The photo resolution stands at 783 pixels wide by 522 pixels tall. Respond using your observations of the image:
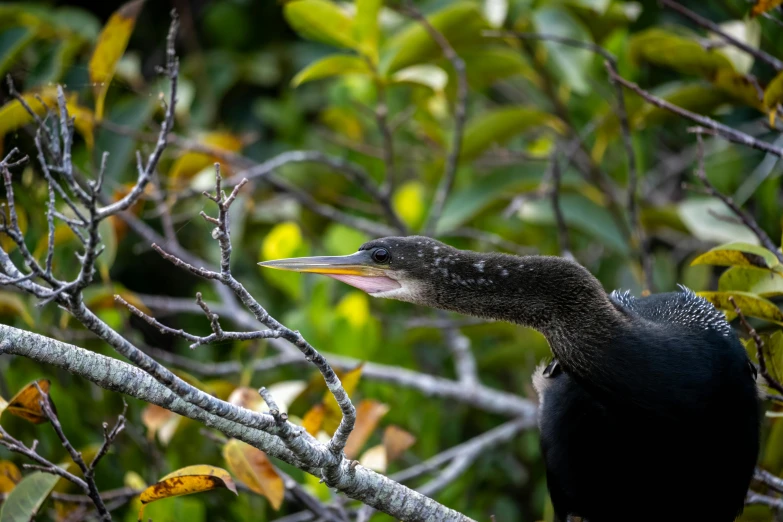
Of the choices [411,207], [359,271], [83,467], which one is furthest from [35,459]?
[411,207]

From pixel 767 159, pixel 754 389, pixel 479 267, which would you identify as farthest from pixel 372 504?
pixel 767 159

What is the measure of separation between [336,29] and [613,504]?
6.42 ft

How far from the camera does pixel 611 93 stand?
133 inches

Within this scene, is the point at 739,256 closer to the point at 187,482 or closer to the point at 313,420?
the point at 313,420

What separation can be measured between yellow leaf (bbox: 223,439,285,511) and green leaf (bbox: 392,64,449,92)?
65.1 inches

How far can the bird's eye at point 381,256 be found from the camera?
2299 mm

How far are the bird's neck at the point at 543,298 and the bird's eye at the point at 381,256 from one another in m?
0.16

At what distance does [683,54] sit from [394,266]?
136 cm

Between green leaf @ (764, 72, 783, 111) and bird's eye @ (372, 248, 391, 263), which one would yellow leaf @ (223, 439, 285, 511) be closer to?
bird's eye @ (372, 248, 391, 263)

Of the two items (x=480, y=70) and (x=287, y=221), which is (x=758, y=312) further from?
(x=287, y=221)

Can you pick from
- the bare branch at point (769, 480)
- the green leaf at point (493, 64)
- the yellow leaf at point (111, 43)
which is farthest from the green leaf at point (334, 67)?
the bare branch at point (769, 480)

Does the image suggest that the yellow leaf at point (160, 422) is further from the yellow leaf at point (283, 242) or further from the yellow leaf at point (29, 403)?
the yellow leaf at point (283, 242)

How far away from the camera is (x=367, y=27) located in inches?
125

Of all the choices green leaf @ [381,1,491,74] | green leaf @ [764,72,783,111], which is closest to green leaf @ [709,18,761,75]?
green leaf @ [764,72,783,111]
